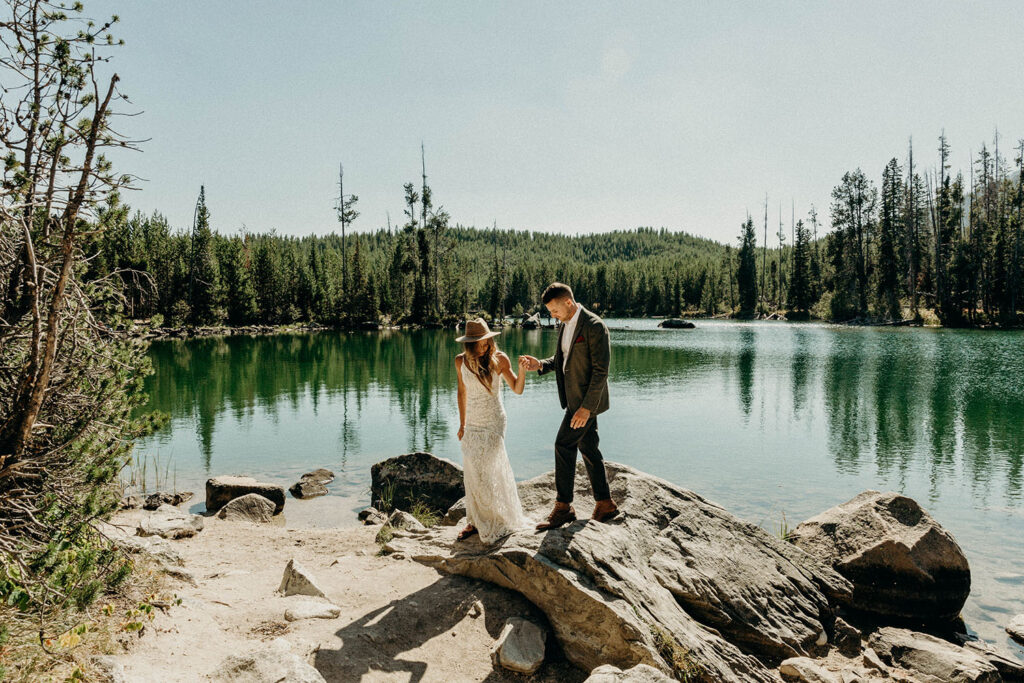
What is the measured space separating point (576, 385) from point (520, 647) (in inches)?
99.4

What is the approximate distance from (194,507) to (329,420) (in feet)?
31.1

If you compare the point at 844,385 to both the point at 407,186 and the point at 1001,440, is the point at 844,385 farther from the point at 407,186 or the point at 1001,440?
the point at 407,186

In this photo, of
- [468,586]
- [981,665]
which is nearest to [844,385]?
[981,665]

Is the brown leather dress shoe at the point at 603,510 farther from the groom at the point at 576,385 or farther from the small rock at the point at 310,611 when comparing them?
the small rock at the point at 310,611

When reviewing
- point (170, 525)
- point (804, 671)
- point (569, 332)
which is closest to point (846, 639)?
point (804, 671)

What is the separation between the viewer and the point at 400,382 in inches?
1254

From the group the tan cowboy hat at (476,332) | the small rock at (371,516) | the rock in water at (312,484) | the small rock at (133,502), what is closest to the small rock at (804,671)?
the tan cowboy hat at (476,332)

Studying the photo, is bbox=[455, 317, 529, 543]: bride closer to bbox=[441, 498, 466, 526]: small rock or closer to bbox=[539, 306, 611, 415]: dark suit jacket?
bbox=[539, 306, 611, 415]: dark suit jacket

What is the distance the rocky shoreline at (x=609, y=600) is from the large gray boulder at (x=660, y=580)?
0.02 m

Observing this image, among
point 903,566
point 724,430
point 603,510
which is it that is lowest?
point 724,430

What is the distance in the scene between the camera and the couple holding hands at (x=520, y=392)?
5.97 meters

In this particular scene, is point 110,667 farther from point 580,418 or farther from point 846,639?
point 846,639

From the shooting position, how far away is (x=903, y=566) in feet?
26.0

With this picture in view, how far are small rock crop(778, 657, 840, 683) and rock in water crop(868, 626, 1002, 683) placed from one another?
1.32 m
